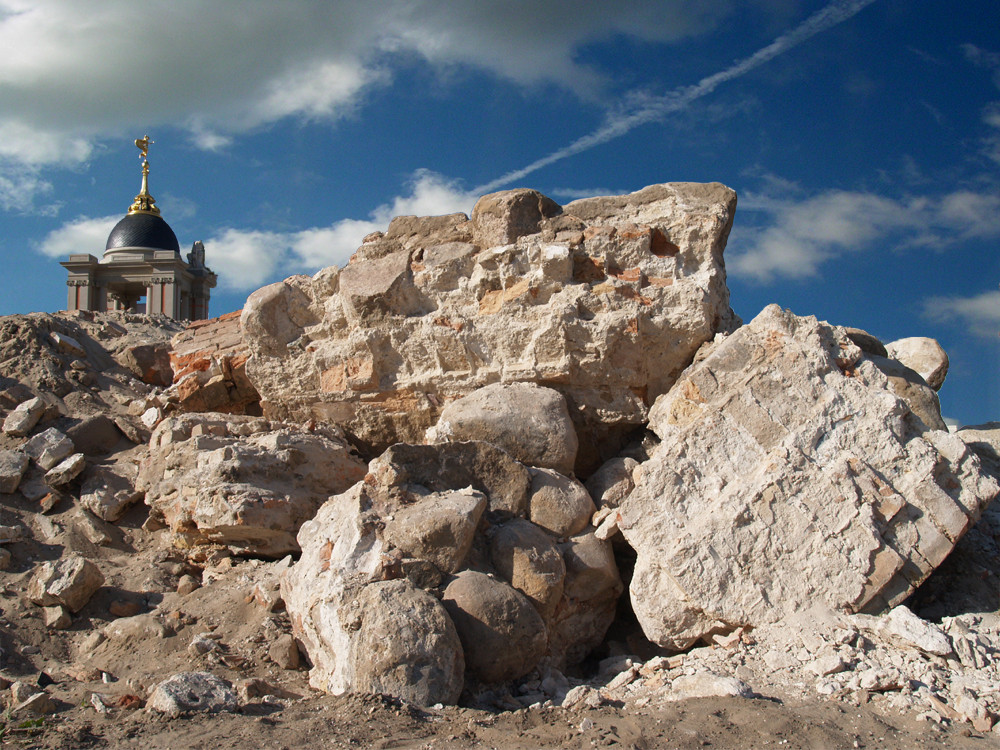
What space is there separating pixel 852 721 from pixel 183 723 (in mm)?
2350

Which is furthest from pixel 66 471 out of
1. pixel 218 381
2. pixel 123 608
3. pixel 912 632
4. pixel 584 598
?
pixel 912 632

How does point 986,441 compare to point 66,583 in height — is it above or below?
above

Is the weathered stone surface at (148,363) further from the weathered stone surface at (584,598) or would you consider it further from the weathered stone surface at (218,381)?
the weathered stone surface at (584,598)

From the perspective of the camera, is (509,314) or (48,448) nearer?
(509,314)

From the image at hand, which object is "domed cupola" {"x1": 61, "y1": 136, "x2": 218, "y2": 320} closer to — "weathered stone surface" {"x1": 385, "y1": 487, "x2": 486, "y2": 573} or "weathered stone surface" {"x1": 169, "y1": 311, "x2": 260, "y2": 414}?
"weathered stone surface" {"x1": 169, "y1": 311, "x2": 260, "y2": 414}

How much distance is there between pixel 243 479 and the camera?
4.70 m

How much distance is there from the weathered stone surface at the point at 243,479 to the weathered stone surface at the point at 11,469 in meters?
0.78

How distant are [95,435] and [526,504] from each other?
367cm

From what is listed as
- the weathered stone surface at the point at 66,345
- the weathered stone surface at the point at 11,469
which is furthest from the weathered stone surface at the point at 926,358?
the weathered stone surface at the point at 66,345

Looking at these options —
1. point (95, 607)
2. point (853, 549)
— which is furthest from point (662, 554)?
point (95, 607)

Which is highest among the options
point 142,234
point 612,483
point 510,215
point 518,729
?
point 142,234

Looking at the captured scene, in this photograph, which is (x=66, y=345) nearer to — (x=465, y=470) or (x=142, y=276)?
(x=465, y=470)

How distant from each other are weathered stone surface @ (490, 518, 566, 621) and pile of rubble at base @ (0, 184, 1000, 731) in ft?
0.04

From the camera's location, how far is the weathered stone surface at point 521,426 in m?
4.36
